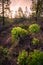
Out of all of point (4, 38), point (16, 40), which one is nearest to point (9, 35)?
point (4, 38)

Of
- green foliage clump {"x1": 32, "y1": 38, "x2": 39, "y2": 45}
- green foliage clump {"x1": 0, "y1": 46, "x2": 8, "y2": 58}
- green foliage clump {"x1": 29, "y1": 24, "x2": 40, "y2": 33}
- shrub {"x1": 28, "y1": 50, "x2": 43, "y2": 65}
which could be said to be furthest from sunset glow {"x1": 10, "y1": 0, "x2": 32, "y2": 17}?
shrub {"x1": 28, "y1": 50, "x2": 43, "y2": 65}

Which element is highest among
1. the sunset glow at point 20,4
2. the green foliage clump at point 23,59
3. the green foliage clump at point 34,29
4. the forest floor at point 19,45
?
the sunset glow at point 20,4

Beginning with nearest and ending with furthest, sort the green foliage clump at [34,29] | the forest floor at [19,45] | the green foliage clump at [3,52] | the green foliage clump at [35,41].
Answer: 1. the green foliage clump at [3,52]
2. the forest floor at [19,45]
3. the green foliage clump at [35,41]
4. the green foliage clump at [34,29]

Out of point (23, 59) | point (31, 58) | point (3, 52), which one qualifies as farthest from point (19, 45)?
point (31, 58)

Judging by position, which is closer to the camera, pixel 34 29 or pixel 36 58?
pixel 36 58

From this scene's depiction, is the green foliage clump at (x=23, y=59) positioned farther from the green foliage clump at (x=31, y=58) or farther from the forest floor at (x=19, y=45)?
the forest floor at (x=19, y=45)

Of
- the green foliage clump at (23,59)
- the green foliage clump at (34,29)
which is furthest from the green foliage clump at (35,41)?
the green foliage clump at (23,59)

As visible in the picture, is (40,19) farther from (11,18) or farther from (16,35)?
(16,35)

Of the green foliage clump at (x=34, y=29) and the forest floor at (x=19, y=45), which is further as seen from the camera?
the green foliage clump at (x=34, y=29)

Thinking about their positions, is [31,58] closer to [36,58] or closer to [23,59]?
[36,58]

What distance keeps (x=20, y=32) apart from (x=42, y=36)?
5.34 ft

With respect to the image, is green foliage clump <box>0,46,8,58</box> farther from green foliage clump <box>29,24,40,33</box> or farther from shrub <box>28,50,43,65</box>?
green foliage clump <box>29,24,40,33</box>

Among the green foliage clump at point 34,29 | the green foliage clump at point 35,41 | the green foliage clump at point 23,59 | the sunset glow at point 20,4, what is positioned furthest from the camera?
the sunset glow at point 20,4

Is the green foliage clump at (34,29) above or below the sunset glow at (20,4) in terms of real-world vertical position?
below
